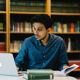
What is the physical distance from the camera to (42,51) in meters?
2.45

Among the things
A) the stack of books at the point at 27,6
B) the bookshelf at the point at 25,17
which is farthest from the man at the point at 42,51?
the stack of books at the point at 27,6

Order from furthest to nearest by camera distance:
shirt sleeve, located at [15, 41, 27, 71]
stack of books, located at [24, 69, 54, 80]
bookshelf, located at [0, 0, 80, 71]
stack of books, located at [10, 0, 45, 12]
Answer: stack of books, located at [10, 0, 45, 12]
bookshelf, located at [0, 0, 80, 71]
shirt sleeve, located at [15, 41, 27, 71]
stack of books, located at [24, 69, 54, 80]

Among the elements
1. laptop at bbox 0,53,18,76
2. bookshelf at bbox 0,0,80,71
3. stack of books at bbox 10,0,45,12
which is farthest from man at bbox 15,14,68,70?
stack of books at bbox 10,0,45,12

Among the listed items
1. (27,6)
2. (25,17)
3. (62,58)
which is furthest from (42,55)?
(25,17)

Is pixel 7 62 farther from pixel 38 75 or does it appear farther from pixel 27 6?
pixel 27 6

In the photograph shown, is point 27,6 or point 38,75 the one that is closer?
point 38,75

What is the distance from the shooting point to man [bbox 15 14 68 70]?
2.42 meters

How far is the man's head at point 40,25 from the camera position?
2453mm

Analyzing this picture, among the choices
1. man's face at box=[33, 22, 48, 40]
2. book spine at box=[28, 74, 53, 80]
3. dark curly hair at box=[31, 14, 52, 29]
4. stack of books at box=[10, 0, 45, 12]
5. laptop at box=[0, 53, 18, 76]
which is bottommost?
book spine at box=[28, 74, 53, 80]

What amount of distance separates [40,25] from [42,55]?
0.35m

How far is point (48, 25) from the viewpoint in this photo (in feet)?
8.27

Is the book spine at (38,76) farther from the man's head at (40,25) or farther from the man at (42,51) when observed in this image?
the man's head at (40,25)

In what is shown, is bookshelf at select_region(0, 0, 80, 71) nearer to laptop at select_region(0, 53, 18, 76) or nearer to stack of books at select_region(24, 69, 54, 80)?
laptop at select_region(0, 53, 18, 76)

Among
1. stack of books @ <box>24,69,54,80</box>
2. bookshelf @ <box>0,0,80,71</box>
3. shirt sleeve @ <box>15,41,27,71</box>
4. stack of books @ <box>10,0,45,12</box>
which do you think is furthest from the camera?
stack of books @ <box>10,0,45,12</box>
